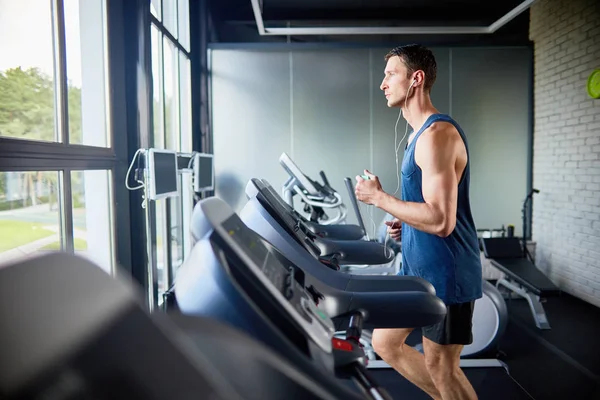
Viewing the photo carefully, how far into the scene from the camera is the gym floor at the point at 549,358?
8.48 feet

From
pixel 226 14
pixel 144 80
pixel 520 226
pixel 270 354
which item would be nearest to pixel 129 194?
pixel 144 80

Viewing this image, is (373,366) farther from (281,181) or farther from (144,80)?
(281,181)

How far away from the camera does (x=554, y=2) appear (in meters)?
4.74

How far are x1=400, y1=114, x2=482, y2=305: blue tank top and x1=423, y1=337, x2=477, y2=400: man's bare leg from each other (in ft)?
0.60

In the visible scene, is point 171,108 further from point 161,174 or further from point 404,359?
point 404,359

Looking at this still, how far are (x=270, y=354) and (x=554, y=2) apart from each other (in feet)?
17.6

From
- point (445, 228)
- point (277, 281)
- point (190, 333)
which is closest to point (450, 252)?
point (445, 228)

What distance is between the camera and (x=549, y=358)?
3.10 m

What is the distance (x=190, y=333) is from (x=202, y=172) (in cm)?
309

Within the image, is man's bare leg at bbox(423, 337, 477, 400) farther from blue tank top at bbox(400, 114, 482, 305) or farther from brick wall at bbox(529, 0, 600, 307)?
brick wall at bbox(529, 0, 600, 307)

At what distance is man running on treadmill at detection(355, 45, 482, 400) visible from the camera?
158cm

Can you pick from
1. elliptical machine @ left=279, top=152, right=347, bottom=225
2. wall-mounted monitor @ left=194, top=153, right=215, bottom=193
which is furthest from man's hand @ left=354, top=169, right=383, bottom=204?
wall-mounted monitor @ left=194, top=153, right=215, bottom=193

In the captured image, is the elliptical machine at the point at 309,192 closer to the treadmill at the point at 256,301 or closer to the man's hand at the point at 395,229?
the man's hand at the point at 395,229

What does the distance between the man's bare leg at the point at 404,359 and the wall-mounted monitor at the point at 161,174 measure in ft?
4.33
